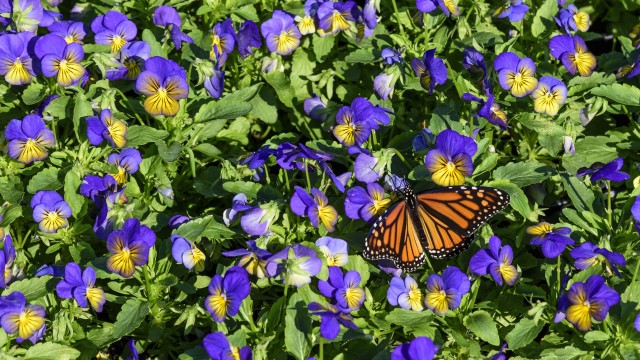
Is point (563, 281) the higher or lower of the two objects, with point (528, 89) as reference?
lower

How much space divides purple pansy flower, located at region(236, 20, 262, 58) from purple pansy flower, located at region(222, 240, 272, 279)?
123 cm

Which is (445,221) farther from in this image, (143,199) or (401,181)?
(143,199)

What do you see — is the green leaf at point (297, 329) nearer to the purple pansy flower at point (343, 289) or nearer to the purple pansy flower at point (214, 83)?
the purple pansy flower at point (343, 289)

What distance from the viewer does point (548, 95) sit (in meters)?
4.16

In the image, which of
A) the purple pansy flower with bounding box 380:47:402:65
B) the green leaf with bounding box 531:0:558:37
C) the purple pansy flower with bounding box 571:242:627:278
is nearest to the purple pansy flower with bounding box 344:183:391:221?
the purple pansy flower with bounding box 571:242:627:278

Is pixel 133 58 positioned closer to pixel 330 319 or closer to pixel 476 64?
pixel 476 64

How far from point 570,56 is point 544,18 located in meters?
0.46

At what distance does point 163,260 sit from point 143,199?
490 millimetres

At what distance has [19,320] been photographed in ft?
11.6

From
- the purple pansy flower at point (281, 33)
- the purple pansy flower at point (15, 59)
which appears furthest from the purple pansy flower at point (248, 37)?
the purple pansy flower at point (15, 59)

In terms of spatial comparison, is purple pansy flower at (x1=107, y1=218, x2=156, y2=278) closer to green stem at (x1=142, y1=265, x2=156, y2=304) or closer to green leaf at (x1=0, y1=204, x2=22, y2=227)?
green stem at (x1=142, y1=265, x2=156, y2=304)

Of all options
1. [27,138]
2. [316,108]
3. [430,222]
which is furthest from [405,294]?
[27,138]

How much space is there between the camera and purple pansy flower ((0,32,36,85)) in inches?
168

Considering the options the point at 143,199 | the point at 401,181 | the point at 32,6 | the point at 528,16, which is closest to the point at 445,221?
the point at 401,181
